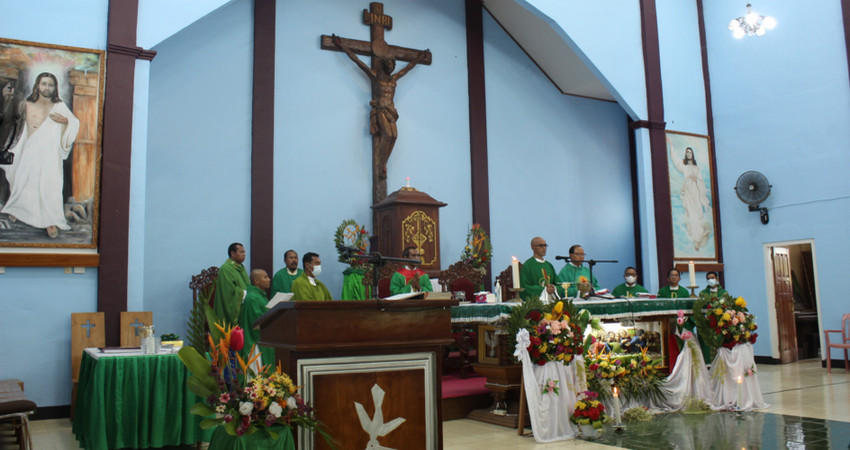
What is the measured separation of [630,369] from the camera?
23.0 ft

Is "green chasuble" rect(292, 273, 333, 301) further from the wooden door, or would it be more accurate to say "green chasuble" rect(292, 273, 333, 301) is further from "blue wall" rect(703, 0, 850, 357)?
the wooden door

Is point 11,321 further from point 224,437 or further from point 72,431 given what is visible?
point 224,437

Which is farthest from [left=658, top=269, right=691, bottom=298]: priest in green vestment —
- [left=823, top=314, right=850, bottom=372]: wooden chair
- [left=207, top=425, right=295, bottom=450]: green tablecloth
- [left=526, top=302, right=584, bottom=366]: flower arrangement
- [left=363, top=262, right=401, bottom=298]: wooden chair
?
[left=207, top=425, right=295, bottom=450]: green tablecloth

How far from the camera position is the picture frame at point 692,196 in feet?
39.0

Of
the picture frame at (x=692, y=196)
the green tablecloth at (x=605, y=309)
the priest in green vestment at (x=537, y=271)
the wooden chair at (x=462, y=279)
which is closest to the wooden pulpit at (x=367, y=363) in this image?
the green tablecloth at (x=605, y=309)

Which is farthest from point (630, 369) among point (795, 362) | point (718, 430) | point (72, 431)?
point (795, 362)

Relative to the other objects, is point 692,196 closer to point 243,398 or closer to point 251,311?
point 251,311

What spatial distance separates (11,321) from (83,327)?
2.22ft

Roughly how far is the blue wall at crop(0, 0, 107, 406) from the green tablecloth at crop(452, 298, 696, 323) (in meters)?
3.94

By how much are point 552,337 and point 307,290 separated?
2522mm

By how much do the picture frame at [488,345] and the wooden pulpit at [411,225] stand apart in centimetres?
288

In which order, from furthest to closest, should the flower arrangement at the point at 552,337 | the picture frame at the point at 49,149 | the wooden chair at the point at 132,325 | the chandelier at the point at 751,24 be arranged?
the chandelier at the point at 751,24 → the wooden chair at the point at 132,325 → the picture frame at the point at 49,149 → the flower arrangement at the point at 552,337

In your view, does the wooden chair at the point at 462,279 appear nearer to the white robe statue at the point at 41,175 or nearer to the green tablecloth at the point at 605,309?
the green tablecloth at the point at 605,309

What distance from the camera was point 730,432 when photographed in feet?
20.3
